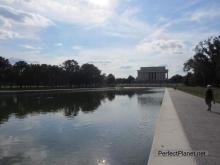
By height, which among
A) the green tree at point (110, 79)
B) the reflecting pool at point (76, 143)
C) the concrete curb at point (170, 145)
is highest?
the green tree at point (110, 79)

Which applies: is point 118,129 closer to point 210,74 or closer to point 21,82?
point 210,74

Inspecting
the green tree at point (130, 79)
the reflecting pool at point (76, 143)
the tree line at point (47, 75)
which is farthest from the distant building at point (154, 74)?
the reflecting pool at point (76, 143)

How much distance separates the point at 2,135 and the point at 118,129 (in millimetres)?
5281

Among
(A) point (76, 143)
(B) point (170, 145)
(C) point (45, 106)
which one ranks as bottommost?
(A) point (76, 143)

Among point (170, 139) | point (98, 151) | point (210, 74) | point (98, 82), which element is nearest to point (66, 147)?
point (98, 151)

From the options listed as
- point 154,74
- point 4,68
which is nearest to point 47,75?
point 4,68

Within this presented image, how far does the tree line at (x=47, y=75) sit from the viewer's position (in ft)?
261

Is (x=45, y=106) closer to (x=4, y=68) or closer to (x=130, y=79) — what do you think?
(x=4, y=68)

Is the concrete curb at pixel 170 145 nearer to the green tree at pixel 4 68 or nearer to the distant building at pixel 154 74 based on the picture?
the green tree at pixel 4 68

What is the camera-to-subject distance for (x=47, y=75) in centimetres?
9175

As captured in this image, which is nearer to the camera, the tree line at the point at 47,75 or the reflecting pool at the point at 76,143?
the reflecting pool at the point at 76,143

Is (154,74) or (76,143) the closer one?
(76,143)

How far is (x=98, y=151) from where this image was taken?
10703 mm

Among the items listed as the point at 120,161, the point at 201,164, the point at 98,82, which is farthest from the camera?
the point at 98,82
